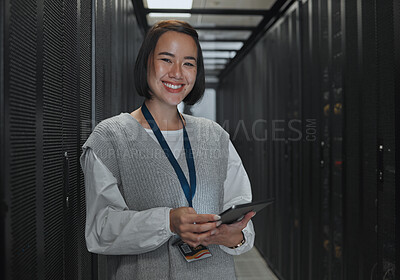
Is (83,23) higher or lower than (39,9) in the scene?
higher

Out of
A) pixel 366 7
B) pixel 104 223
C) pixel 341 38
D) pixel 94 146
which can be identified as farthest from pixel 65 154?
pixel 341 38

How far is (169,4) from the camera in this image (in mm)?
3686

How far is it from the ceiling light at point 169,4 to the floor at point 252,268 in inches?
109

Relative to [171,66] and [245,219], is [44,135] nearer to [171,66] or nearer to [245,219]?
[171,66]

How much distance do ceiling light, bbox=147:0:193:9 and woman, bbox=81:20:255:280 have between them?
2.40m

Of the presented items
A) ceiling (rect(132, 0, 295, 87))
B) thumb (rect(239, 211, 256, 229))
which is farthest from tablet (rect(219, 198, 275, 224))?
ceiling (rect(132, 0, 295, 87))

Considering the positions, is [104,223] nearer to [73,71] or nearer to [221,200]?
[221,200]

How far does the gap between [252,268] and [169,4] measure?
2.95 m

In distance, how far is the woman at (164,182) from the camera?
1127mm

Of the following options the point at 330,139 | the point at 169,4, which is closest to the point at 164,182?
the point at 330,139

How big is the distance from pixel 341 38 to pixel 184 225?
5.81ft

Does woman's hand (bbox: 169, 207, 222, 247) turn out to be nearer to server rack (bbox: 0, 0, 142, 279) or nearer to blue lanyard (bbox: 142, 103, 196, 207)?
blue lanyard (bbox: 142, 103, 196, 207)

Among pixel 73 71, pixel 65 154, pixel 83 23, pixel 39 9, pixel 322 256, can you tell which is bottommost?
pixel 322 256

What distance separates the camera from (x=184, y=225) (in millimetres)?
1073
